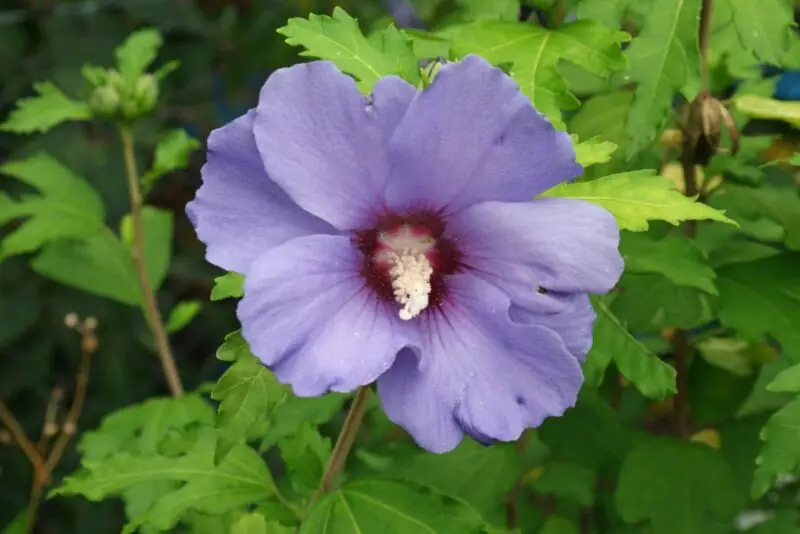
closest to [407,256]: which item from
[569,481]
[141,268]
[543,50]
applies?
[543,50]

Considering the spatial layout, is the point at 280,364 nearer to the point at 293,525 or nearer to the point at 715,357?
the point at 293,525

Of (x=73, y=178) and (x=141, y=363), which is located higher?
(x=73, y=178)

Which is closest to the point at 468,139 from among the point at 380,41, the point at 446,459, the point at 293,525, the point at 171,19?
the point at 380,41

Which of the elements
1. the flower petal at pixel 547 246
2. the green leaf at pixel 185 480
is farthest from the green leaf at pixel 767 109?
the green leaf at pixel 185 480

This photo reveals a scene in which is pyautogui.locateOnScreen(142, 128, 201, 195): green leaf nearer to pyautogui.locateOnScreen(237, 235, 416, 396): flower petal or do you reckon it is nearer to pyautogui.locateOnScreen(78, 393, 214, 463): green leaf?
pyautogui.locateOnScreen(78, 393, 214, 463): green leaf

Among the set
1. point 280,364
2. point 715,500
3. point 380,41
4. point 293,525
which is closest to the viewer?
point 280,364

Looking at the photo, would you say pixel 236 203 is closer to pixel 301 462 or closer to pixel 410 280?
pixel 410 280
